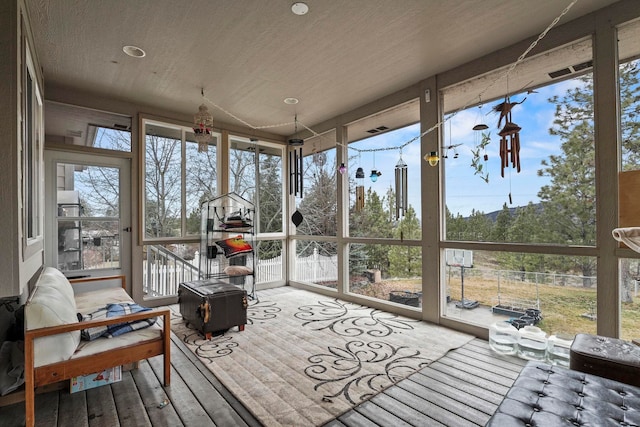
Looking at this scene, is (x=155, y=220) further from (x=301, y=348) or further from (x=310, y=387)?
(x=310, y=387)

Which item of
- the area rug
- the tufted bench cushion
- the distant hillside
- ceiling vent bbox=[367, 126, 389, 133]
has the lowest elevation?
the area rug

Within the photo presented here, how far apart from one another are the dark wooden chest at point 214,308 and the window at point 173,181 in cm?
159

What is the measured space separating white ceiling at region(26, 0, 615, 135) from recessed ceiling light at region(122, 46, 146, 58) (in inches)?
2.6

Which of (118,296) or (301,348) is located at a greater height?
(118,296)

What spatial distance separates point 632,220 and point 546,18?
199 cm

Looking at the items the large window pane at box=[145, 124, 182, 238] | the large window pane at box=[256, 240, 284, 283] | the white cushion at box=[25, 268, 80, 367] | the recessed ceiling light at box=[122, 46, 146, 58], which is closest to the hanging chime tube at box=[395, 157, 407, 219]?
the large window pane at box=[256, 240, 284, 283]

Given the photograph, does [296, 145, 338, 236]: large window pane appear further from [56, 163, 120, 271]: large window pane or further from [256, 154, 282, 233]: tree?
[56, 163, 120, 271]: large window pane

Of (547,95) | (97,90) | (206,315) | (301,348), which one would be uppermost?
(97,90)

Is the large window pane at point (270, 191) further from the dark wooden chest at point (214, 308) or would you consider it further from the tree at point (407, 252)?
the tree at point (407, 252)

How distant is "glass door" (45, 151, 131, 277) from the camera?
4.34m

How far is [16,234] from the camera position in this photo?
2021 mm

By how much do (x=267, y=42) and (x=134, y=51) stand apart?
58.0 inches

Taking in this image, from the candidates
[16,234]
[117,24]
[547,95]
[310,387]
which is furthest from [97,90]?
[547,95]

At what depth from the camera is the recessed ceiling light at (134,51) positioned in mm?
3357
